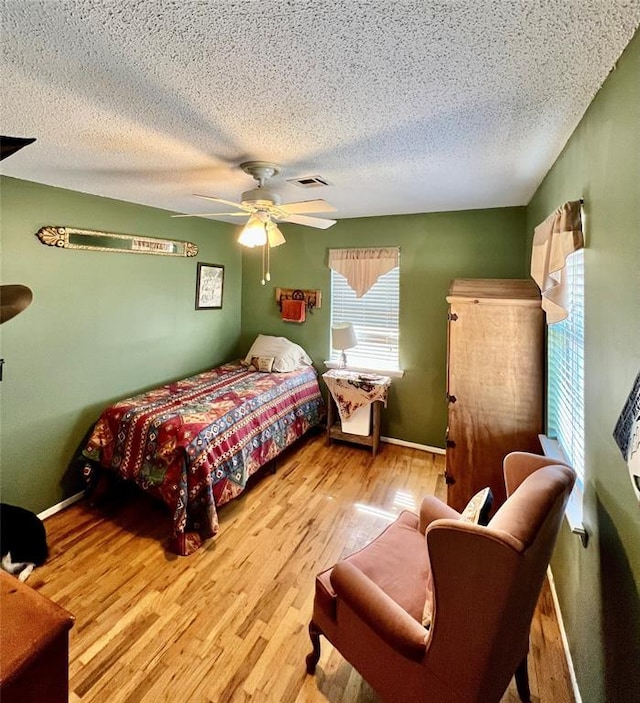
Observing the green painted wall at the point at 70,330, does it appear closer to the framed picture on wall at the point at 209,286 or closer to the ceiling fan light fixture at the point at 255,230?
the framed picture on wall at the point at 209,286

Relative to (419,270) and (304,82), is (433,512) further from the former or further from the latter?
(419,270)

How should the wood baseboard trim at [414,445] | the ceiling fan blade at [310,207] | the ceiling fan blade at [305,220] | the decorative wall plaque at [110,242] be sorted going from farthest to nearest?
the wood baseboard trim at [414,445], the decorative wall plaque at [110,242], the ceiling fan blade at [305,220], the ceiling fan blade at [310,207]

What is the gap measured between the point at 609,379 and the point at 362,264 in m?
2.87

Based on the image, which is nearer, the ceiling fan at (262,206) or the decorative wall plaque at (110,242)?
the ceiling fan at (262,206)

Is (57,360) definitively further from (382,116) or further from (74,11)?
(382,116)

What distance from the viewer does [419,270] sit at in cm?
365

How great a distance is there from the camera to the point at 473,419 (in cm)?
243

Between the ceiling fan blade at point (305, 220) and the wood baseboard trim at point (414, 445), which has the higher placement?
the ceiling fan blade at point (305, 220)

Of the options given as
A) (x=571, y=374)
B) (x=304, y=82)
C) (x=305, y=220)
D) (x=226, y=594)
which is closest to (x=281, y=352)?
(x=305, y=220)

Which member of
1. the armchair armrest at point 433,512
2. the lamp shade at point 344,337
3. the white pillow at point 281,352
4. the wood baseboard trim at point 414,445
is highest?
the lamp shade at point 344,337

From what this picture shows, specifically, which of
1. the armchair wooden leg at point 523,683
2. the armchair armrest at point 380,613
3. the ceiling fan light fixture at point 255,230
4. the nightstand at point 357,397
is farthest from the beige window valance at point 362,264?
the armchair wooden leg at point 523,683

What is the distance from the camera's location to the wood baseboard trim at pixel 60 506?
268 centimetres

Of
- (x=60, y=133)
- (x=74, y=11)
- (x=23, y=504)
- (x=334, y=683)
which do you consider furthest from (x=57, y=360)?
(x=334, y=683)

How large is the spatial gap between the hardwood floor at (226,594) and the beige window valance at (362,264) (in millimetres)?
2019
